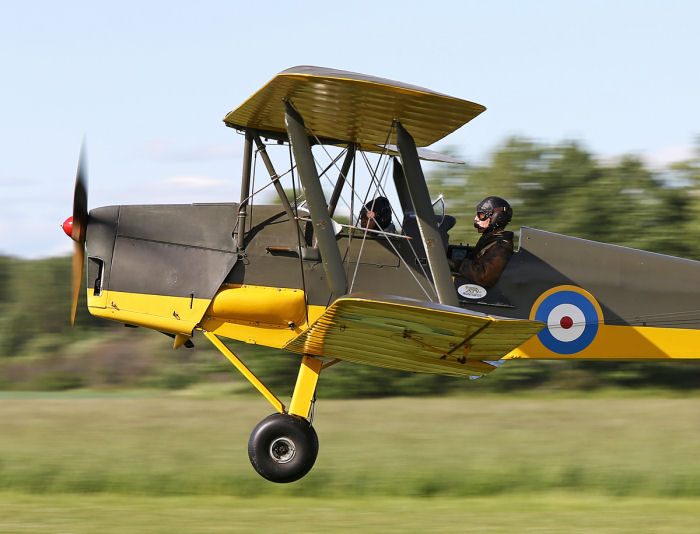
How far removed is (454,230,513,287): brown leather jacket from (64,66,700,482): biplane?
8 centimetres

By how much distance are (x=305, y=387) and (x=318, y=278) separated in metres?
0.93

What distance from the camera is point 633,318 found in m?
7.67

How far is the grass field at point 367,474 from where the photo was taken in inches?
314

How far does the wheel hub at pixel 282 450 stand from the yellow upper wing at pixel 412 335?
0.74m

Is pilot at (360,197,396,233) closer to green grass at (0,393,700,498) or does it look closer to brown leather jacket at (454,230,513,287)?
brown leather jacket at (454,230,513,287)

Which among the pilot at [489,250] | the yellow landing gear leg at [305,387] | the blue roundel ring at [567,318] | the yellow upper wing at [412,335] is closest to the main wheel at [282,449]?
the yellow landing gear leg at [305,387]

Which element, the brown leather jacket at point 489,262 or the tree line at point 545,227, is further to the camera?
the tree line at point 545,227

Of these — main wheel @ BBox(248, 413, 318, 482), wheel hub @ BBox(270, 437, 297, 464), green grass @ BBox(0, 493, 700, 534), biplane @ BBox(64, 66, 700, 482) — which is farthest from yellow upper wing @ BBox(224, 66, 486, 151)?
green grass @ BBox(0, 493, 700, 534)

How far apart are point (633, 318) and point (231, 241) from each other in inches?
136

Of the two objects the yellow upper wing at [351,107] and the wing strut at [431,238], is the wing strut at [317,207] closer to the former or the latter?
the yellow upper wing at [351,107]

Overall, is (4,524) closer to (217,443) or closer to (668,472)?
(217,443)

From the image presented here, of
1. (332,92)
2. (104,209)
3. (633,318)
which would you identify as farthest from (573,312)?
(104,209)

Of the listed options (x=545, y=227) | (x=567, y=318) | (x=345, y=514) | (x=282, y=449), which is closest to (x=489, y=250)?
A: (x=567, y=318)

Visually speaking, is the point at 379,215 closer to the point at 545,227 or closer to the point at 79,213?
the point at 79,213
